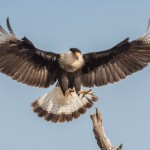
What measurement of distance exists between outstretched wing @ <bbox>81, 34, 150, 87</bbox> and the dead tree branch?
1.98m

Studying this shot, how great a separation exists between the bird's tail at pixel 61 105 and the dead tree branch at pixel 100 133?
198 centimetres

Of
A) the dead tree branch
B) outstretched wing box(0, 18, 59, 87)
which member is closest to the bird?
outstretched wing box(0, 18, 59, 87)

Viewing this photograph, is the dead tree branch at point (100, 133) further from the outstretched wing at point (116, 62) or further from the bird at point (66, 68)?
the outstretched wing at point (116, 62)

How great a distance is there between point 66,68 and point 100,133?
1990 mm

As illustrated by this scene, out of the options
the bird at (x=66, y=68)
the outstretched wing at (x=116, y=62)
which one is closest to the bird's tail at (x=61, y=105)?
the bird at (x=66, y=68)

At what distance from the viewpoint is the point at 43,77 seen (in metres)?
10.4

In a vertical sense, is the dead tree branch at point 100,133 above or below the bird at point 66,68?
below

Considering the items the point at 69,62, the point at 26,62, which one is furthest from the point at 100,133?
the point at 26,62

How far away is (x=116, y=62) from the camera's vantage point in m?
10.7

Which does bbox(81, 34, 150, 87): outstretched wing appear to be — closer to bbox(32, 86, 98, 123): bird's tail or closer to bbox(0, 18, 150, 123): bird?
bbox(0, 18, 150, 123): bird

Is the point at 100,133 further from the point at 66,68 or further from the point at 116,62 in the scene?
the point at 116,62

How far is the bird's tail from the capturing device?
34.9ft

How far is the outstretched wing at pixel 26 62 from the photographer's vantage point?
10.0 m

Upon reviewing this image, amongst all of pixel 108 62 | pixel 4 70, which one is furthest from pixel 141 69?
pixel 4 70
